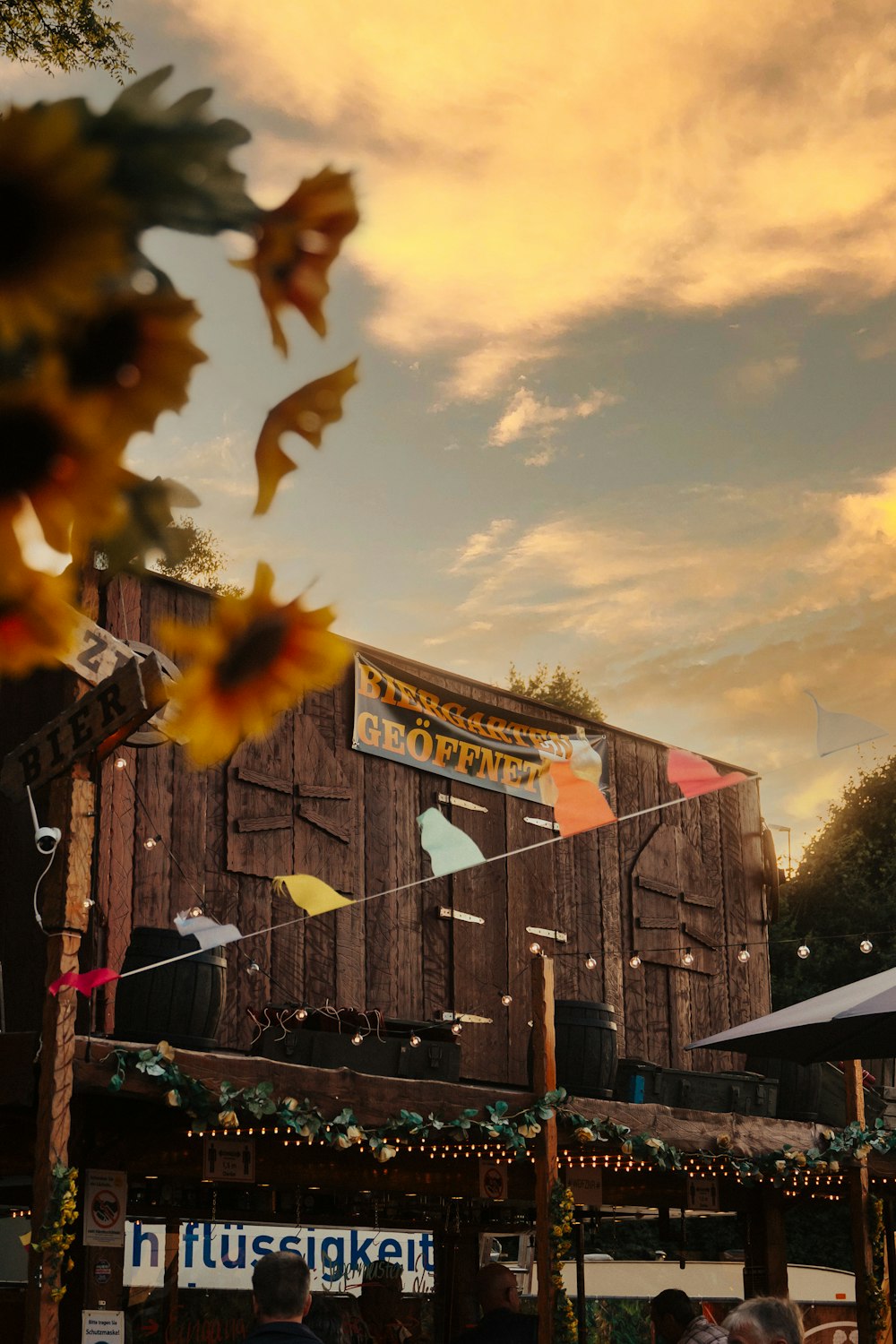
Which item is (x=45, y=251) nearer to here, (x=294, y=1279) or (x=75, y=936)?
(x=294, y=1279)

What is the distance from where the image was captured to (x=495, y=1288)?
20.7ft

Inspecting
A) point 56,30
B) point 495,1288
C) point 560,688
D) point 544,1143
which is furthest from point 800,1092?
point 560,688

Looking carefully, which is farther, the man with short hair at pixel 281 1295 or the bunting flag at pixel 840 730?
the bunting flag at pixel 840 730

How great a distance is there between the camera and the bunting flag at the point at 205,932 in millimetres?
7543

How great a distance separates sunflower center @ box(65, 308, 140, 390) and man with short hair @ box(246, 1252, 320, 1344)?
3.13m

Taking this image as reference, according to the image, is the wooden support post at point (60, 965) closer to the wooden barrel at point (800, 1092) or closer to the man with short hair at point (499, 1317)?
the man with short hair at point (499, 1317)

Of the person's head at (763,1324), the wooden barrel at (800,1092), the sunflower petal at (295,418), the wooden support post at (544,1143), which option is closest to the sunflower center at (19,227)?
the sunflower petal at (295,418)

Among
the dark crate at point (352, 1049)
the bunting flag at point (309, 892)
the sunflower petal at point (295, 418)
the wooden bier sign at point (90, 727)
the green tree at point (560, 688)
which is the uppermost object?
the green tree at point (560, 688)

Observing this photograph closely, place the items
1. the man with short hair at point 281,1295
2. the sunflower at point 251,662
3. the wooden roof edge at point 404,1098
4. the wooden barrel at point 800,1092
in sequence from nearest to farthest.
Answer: the sunflower at point 251,662 → the man with short hair at point 281,1295 → the wooden roof edge at point 404,1098 → the wooden barrel at point 800,1092

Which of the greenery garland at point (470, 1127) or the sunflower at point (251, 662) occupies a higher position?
the sunflower at point (251, 662)

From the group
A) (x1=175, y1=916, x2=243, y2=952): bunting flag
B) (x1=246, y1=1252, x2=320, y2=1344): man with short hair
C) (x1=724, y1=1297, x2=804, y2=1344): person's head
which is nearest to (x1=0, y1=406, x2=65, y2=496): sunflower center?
(x1=724, y1=1297, x2=804, y2=1344): person's head

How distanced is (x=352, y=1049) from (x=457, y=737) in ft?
11.6

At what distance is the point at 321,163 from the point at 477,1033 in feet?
33.9

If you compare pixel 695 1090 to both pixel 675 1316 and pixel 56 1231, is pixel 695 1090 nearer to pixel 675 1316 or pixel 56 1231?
pixel 675 1316
